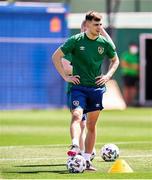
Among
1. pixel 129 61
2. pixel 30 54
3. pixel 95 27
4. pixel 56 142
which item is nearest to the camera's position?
pixel 95 27

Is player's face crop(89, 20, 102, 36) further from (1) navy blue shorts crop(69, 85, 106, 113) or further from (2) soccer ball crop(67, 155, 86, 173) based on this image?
(2) soccer ball crop(67, 155, 86, 173)

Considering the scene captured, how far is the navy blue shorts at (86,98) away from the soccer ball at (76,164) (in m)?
0.99

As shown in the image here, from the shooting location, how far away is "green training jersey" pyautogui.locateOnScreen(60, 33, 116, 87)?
1330 centimetres

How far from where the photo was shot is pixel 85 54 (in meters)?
13.3

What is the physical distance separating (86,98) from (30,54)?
19941 mm

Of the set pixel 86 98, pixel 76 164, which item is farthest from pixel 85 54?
pixel 76 164

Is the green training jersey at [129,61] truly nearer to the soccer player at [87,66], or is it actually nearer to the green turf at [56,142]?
the green turf at [56,142]

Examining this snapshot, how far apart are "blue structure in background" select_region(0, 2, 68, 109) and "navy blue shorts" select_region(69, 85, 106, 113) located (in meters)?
19.2

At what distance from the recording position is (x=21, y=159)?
14930mm

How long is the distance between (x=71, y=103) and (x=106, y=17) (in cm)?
2303

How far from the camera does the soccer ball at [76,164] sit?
12516mm

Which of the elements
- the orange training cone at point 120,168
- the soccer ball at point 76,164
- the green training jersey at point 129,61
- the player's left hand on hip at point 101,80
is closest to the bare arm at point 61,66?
the player's left hand on hip at point 101,80

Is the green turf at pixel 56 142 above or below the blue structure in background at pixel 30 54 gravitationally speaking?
below

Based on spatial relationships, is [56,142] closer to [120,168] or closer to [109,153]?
[109,153]
